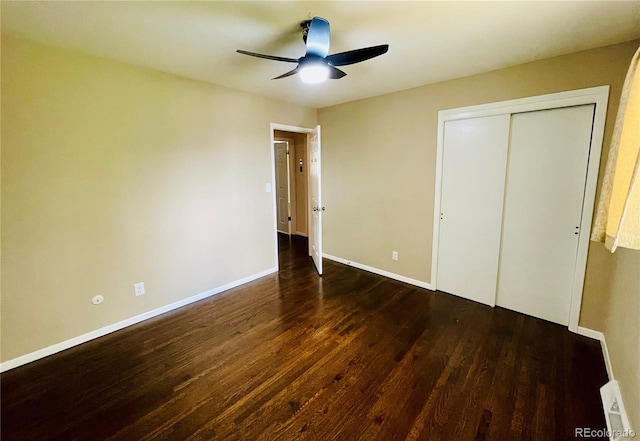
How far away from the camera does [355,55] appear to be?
70.0 inches

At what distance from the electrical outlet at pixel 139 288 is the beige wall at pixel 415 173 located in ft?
8.65

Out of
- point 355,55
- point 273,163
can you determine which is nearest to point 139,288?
point 273,163

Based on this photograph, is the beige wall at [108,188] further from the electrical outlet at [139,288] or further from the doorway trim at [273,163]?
the doorway trim at [273,163]

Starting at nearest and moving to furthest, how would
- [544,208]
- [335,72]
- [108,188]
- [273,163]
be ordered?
[335,72], [108,188], [544,208], [273,163]

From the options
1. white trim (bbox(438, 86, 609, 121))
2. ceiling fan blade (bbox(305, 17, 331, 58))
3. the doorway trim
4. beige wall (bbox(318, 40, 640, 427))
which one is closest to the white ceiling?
ceiling fan blade (bbox(305, 17, 331, 58))

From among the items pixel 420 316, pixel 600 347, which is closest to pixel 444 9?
pixel 420 316

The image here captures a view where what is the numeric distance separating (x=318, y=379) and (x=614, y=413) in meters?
1.72

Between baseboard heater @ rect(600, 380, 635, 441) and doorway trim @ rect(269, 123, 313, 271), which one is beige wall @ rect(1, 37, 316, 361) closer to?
doorway trim @ rect(269, 123, 313, 271)

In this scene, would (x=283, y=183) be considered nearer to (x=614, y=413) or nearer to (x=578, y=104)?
(x=578, y=104)

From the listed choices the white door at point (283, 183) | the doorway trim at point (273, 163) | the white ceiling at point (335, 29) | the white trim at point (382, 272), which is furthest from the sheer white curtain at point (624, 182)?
the white door at point (283, 183)

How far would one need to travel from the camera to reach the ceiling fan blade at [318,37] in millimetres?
1632

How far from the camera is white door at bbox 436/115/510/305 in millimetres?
2721

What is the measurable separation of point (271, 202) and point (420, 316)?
2327 millimetres

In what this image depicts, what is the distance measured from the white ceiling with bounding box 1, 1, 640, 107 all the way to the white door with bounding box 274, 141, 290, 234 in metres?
3.18
